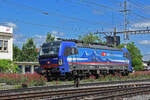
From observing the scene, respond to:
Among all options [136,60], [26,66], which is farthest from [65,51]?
[136,60]

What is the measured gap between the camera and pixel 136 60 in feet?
198

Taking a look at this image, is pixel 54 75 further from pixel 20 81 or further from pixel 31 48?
pixel 31 48

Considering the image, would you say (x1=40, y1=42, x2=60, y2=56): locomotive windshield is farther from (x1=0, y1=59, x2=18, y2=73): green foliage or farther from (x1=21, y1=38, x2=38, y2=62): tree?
(x1=21, y1=38, x2=38, y2=62): tree

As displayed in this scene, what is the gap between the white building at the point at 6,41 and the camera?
137ft

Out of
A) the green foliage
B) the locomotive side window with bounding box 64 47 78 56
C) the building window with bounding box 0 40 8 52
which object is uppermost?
the building window with bounding box 0 40 8 52

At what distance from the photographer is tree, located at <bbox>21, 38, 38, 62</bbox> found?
2911 inches

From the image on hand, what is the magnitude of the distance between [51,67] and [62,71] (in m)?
1.22

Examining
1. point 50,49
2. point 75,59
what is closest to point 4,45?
point 50,49

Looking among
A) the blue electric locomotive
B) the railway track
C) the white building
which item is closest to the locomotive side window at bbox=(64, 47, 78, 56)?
the blue electric locomotive

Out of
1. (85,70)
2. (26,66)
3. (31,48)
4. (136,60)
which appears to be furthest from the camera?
(31,48)

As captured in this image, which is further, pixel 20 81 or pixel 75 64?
pixel 75 64

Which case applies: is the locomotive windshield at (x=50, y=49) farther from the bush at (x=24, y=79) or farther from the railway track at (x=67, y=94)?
the railway track at (x=67, y=94)

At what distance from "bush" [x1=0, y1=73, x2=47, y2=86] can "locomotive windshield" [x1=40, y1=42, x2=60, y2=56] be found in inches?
107

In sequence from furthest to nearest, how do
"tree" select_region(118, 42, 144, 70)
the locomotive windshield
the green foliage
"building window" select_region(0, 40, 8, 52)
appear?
"tree" select_region(118, 42, 144, 70) < "building window" select_region(0, 40, 8, 52) < the green foliage < the locomotive windshield
